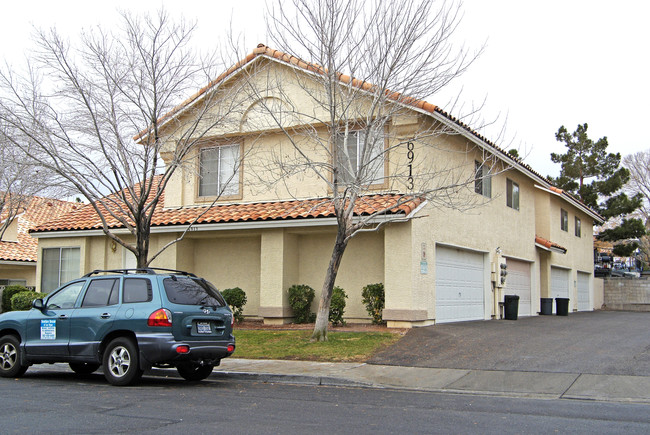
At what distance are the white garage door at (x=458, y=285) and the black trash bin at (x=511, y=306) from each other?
4.03 ft

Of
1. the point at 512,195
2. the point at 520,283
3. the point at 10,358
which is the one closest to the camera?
the point at 10,358

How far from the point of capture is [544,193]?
2811cm

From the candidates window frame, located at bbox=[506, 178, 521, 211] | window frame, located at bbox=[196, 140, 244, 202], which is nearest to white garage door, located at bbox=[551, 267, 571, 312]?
window frame, located at bbox=[506, 178, 521, 211]

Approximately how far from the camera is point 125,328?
998 centimetres

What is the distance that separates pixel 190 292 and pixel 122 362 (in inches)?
57.5

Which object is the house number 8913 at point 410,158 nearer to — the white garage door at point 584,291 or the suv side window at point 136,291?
the suv side window at point 136,291

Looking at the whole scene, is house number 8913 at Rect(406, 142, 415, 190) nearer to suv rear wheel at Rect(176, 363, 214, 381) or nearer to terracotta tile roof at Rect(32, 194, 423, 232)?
terracotta tile roof at Rect(32, 194, 423, 232)

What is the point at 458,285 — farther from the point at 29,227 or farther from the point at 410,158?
the point at 29,227

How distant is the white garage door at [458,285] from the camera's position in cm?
1856

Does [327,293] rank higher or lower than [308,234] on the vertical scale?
lower

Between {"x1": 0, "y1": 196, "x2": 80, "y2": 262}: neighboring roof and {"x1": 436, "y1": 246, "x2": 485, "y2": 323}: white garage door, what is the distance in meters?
17.3

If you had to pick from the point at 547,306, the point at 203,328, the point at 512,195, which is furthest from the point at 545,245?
the point at 203,328

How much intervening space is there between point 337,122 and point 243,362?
5783 mm

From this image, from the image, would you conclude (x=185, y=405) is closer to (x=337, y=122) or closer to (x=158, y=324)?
(x=158, y=324)
